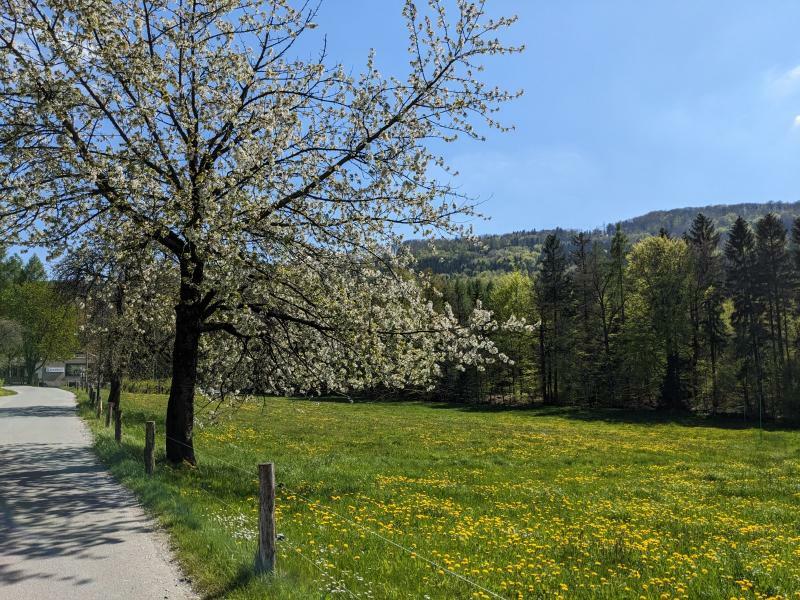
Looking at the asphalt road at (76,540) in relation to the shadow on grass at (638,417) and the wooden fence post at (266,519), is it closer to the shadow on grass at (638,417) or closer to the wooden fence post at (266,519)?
the wooden fence post at (266,519)

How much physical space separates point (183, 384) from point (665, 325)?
5175cm

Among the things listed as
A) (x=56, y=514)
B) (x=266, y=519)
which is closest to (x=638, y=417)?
(x=56, y=514)

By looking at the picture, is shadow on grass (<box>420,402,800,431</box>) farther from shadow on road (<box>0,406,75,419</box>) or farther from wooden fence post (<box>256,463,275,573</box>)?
wooden fence post (<box>256,463,275,573</box>)

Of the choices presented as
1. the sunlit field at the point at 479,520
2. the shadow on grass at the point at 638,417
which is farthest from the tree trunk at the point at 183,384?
the shadow on grass at the point at 638,417

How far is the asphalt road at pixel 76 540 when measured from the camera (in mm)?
6113

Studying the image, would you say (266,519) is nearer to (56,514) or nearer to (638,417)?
(56,514)

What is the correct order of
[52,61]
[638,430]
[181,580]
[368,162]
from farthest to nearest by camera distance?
[638,430] < [368,162] < [52,61] < [181,580]

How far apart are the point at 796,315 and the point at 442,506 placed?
58.4 meters

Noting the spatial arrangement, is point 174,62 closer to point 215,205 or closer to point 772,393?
point 215,205

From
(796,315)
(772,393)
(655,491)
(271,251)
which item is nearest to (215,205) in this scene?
(271,251)

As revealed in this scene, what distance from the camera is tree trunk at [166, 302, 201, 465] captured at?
1376 centimetres

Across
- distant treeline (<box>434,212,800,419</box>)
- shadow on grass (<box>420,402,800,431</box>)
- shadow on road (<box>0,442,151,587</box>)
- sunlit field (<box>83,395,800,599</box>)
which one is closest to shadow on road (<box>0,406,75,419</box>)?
sunlit field (<box>83,395,800,599</box>)

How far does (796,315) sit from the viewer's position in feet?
179

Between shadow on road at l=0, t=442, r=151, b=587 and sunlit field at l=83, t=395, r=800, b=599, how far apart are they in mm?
A: 673
